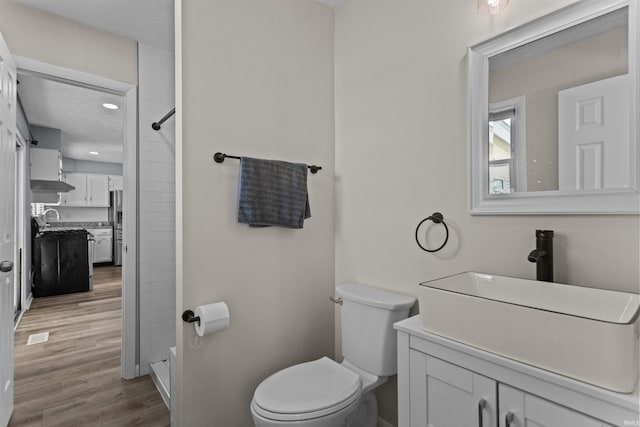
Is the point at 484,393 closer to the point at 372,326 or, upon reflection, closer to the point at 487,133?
the point at 372,326

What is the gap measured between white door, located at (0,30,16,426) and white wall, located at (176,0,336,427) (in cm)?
97

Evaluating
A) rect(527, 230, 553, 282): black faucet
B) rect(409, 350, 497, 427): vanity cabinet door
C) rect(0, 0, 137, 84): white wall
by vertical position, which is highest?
rect(0, 0, 137, 84): white wall

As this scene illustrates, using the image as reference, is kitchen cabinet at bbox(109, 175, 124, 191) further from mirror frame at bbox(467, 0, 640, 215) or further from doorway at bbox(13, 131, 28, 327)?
mirror frame at bbox(467, 0, 640, 215)

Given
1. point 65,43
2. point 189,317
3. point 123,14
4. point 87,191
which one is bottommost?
point 189,317

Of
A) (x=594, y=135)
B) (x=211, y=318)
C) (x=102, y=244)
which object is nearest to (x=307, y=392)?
(x=211, y=318)

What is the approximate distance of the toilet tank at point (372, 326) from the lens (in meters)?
1.55

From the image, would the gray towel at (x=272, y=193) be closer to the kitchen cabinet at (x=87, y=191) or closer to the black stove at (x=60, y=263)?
the black stove at (x=60, y=263)

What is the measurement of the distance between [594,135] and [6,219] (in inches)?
107

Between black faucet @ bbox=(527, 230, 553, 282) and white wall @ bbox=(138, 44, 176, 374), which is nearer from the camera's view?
black faucet @ bbox=(527, 230, 553, 282)

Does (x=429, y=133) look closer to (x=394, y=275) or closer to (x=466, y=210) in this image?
(x=466, y=210)

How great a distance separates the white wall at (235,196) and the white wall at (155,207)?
Answer: 118cm

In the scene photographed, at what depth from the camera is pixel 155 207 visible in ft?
8.39

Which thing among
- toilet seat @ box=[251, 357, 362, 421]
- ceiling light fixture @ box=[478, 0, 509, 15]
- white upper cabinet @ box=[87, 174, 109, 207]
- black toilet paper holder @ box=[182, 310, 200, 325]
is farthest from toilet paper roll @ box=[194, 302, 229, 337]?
white upper cabinet @ box=[87, 174, 109, 207]

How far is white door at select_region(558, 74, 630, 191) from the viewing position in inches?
41.9
